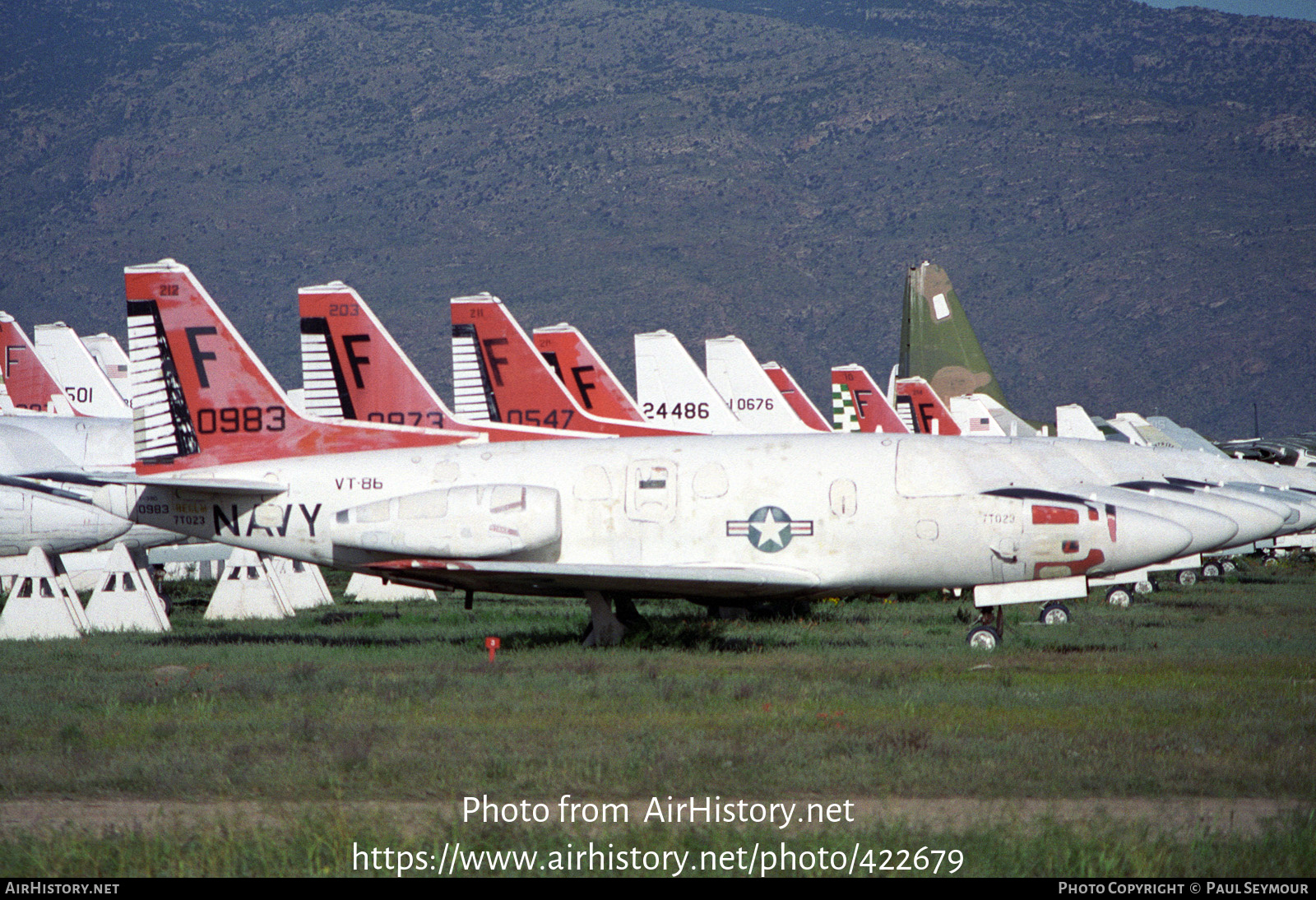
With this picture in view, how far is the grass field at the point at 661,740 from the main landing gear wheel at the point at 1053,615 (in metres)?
1.94

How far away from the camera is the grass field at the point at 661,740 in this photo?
374 inches

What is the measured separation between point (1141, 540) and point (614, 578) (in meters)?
6.17

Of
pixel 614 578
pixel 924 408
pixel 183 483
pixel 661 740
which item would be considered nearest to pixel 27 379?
pixel 924 408

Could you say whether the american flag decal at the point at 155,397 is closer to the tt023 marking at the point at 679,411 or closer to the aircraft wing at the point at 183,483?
the aircraft wing at the point at 183,483

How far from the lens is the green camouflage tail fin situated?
53844mm

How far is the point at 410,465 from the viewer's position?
19.5m

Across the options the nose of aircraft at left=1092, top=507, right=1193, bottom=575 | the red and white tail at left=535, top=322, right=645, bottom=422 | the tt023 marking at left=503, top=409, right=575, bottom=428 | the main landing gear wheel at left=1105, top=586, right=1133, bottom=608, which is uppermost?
the red and white tail at left=535, top=322, right=645, bottom=422

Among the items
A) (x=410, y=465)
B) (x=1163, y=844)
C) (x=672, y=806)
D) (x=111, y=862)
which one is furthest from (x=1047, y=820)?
(x=410, y=465)

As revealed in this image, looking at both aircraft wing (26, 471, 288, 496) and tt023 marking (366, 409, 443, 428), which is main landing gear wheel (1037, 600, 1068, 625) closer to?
tt023 marking (366, 409, 443, 428)

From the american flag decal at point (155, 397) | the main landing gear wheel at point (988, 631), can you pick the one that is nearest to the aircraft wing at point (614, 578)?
the main landing gear wheel at point (988, 631)

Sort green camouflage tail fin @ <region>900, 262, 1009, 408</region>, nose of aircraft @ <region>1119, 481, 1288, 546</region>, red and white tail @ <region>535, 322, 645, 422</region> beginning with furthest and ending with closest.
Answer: green camouflage tail fin @ <region>900, 262, 1009, 408</region> < red and white tail @ <region>535, 322, 645, 422</region> < nose of aircraft @ <region>1119, 481, 1288, 546</region>

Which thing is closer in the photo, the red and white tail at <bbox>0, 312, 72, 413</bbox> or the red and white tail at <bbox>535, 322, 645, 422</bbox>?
the red and white tail at <bbox>535, 322, 645, 422</bbox>

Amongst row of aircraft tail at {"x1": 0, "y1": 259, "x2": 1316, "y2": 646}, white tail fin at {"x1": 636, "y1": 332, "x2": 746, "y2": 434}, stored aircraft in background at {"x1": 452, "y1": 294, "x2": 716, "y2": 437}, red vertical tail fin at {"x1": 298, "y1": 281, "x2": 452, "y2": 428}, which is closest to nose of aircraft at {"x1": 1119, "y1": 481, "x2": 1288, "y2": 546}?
row of aircraft tail at {"x1": 0, "y1": 259, "x2": 1316, "y2": 646}

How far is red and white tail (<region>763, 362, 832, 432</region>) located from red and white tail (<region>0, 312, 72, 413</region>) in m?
17.8
